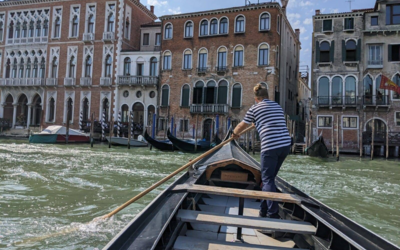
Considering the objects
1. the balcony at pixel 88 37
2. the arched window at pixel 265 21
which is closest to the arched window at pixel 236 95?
the arched window at pixel 265 21

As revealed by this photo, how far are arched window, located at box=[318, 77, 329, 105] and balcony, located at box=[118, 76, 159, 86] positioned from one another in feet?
25.7

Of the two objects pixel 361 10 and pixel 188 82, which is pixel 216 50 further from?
pixel 361 10

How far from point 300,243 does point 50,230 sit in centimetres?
204

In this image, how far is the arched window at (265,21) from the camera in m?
14.2

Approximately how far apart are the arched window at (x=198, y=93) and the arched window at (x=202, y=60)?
0.68m

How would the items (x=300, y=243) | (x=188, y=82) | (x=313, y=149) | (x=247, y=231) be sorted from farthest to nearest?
(x=188, y=82) < (x=313, y=149) < (x=247, y=231) < (x=300, y=243)

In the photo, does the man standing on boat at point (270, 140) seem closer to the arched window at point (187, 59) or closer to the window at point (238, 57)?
the window at point (238, 57)

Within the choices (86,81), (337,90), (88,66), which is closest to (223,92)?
(337,90)

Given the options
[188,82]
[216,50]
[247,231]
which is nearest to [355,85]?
[216,50]

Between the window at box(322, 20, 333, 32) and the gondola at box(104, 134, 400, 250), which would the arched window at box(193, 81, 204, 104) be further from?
the gondola at box(104, 134, 400, 250)

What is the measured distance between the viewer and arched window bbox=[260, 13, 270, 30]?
14156mm

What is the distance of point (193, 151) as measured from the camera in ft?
40.2

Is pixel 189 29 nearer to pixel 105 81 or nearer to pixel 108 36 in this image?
pixel 108 36

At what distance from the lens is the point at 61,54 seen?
58.4 feet
